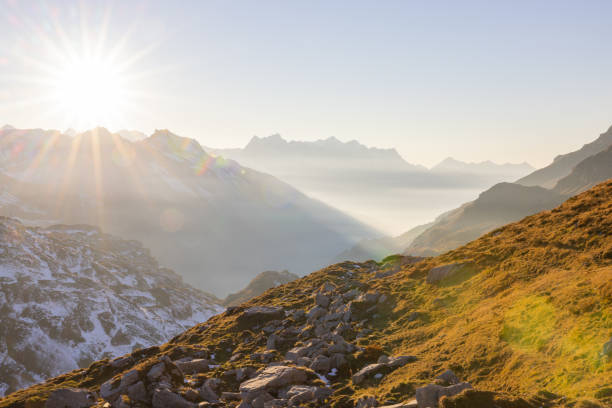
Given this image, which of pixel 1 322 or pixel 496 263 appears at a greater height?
pixel 1 322

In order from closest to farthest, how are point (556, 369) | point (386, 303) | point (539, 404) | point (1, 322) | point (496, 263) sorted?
point (539, 404) < point (556, 369) < point (496, 263) < point (386, 303) < point (1, 322)

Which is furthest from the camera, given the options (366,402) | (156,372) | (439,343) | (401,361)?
(156,372)

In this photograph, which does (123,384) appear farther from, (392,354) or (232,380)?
(392,354)

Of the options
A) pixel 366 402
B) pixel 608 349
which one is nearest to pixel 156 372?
pixel 366 402

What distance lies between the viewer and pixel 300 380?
21328mm

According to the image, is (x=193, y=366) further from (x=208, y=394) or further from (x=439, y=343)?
(x=439, y=343)

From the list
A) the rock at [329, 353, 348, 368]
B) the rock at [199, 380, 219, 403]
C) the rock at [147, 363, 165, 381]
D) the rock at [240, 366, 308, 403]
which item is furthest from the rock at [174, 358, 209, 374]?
the rock at [329, 353, 348, 368]

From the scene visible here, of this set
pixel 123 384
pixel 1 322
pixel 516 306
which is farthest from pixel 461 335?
pixel 1 322

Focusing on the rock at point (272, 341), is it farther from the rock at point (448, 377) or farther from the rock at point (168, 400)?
the rock at point (448, 377)

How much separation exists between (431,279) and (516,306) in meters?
12.6

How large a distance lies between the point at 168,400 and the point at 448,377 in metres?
15.8

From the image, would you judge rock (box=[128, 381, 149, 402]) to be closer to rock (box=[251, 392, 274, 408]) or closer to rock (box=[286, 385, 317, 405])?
rock (box=[251, 392, 274, 408])

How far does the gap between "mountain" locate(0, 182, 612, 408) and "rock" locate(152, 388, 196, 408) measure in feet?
0.22

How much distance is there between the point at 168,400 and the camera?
20.3 meters
